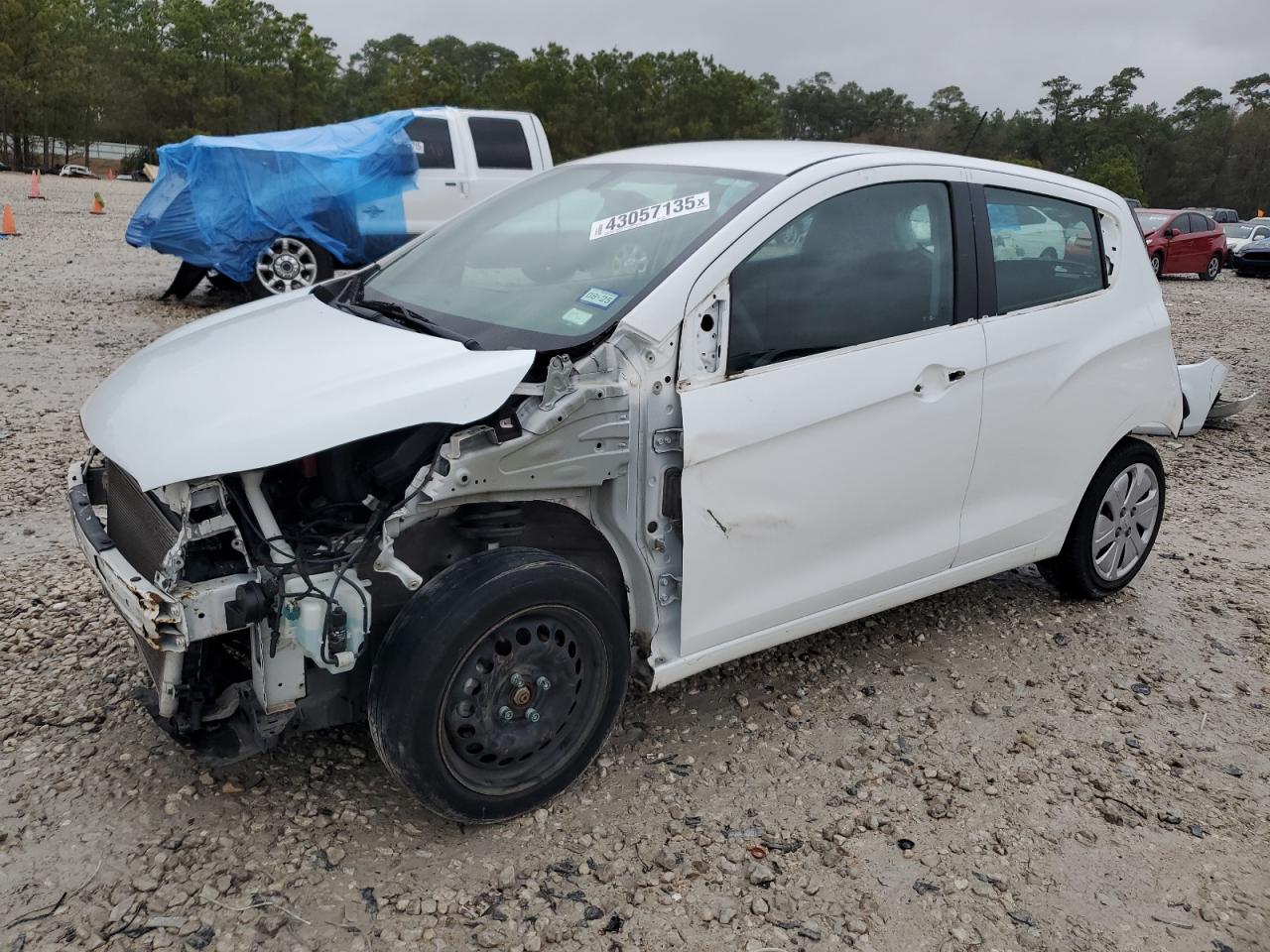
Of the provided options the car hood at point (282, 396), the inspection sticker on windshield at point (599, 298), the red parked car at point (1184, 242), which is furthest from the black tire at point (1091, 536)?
the red parked car at point (1184, 242)

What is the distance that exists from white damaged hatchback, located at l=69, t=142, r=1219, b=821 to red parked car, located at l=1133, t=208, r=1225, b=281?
19.0 m

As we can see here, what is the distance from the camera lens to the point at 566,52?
53.3 metres

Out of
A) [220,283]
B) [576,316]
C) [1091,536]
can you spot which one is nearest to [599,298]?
[576,316]

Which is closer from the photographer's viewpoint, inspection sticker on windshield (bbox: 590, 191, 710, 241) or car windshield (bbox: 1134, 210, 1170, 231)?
inspection sticker on windshield (bbox: 590, 191, 710, 241)

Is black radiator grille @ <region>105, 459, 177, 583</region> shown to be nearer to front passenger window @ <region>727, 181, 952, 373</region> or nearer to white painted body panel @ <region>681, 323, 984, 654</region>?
white painted body panel @ <region>681, 323, 984, 654</region>

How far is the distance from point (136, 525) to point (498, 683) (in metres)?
1.08

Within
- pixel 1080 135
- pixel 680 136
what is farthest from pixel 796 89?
pixel 680 136

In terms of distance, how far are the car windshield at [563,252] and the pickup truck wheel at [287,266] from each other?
23.0ft

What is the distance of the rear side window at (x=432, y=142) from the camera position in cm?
1098

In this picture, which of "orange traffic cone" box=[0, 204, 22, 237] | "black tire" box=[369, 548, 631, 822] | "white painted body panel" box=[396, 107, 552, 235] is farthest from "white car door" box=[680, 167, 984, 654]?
"orange traffic cone" box=[0, 204, 22, 237]

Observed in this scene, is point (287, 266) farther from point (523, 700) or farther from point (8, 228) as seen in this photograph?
point (8, 228)

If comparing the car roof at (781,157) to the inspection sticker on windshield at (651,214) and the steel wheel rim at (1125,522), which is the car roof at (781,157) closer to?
the inspection sticker on windshield at (651,214)

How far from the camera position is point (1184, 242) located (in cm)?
2095

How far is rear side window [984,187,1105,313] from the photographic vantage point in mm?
3707
